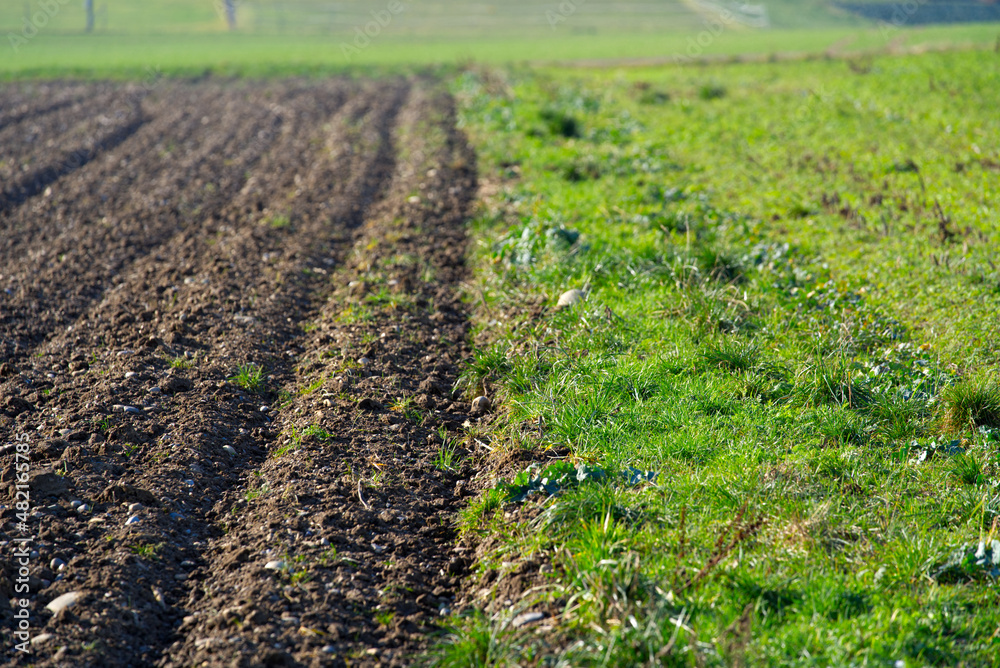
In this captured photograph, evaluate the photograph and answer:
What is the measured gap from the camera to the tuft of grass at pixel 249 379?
5117 mm

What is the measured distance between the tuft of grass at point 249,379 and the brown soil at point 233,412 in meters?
0.05

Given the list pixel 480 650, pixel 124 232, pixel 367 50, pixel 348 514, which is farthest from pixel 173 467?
pixel 367 50

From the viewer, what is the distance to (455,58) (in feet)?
103

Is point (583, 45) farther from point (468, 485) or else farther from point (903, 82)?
point (468, 485)

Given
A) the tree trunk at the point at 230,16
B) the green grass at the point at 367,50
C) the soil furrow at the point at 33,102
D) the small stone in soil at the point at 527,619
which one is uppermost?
the tree trunk at the point at 230,16

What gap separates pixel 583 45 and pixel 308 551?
130 ft

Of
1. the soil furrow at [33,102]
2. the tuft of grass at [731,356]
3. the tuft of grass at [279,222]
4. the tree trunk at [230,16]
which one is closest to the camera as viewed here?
the tuft of grass at [731,356]

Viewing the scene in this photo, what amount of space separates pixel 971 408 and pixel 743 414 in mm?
1330

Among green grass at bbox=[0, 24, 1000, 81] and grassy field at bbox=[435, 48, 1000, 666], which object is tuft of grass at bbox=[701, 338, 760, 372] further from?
green grass at bbox=[0, 24, 1000, 81]

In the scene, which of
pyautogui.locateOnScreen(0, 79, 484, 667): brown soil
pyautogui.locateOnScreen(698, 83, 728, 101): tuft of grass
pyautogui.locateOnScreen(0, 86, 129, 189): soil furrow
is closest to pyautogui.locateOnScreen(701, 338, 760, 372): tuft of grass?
pyautogui.locateOnScreen(0, 79, 484, 667): brown soil

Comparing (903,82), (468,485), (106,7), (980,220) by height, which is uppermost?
(106,7)

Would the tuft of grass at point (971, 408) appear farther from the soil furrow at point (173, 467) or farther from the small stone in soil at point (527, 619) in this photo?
the soil furrow at point (173, 467)

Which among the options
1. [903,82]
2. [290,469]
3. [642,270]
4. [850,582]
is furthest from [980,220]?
[903,82]

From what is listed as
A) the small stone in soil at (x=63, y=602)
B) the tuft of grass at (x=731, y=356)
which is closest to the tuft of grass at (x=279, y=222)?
the tuft of grass at (x=731, y=356)
